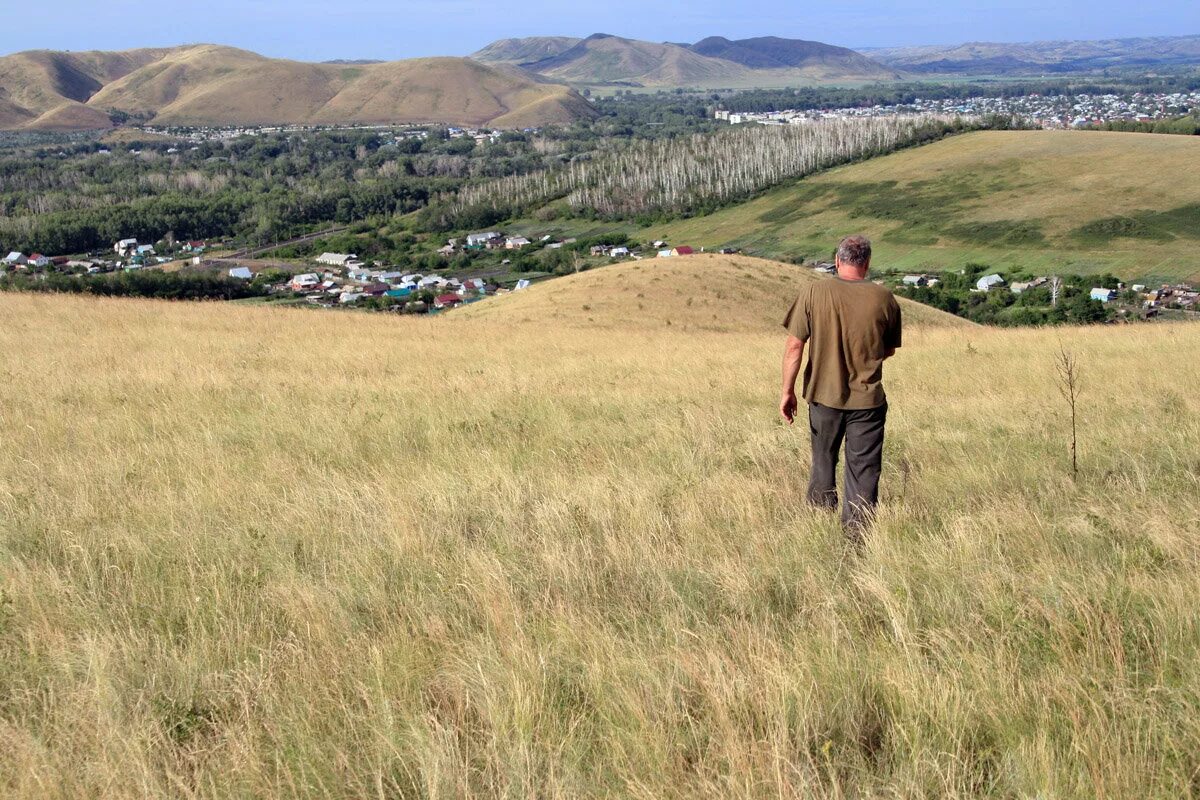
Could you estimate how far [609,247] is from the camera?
95.3 metres

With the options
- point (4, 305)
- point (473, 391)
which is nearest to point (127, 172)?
point (4, 305)

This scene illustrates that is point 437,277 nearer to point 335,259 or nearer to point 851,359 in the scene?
point 335,259

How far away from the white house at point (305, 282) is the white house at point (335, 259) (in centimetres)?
1831

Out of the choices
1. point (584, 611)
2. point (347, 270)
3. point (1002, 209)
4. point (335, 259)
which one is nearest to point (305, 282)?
point (347, 270)

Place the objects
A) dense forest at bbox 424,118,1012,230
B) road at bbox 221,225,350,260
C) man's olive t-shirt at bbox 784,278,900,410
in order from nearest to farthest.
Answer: man's olive t-shirt at bbox 784,278,900,410
road at bbox 221,225,350,260
dense forest at bbox 424,118,1012,230

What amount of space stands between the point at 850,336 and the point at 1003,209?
94.7 meters

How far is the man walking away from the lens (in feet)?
17.3

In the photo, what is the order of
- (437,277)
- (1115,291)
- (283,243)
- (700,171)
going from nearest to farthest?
1. (1115,291)
2. (437,277)
3. (283,243)
4. (700,171)

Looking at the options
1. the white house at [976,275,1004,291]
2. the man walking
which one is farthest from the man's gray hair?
the white house at [976,275,1004,291]

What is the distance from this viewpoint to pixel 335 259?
3605 inches

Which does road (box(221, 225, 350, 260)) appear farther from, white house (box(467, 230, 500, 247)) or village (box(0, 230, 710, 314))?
white house (box(467, 230, 500, 247))

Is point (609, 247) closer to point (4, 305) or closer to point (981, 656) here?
point (4, 305)

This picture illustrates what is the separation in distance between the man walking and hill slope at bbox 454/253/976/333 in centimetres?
2251

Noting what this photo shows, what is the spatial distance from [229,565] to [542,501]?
194cm
